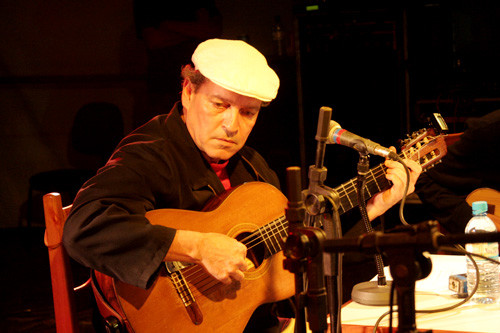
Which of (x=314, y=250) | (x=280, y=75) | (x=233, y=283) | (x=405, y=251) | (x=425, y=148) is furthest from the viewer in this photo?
(x=280, y=75)

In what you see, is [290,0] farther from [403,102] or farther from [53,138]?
[53,138]

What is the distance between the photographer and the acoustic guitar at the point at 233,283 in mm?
1917

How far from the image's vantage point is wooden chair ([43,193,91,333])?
73.7 inches

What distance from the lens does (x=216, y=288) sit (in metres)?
2.07

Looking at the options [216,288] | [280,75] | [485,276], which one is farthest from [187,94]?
[280,75]

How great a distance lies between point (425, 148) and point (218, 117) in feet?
2.78

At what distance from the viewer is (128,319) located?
1.86 m

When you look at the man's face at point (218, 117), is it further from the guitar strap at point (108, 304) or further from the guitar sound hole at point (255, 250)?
the guitar strap at point (108, 304)

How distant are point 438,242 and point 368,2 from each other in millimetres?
4446

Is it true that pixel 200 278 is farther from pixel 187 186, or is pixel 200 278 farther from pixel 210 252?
pixel 187 186

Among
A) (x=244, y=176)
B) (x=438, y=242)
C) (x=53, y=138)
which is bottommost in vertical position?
(x=53, y=138)

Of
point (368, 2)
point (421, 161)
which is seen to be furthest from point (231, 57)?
point (368, 2)

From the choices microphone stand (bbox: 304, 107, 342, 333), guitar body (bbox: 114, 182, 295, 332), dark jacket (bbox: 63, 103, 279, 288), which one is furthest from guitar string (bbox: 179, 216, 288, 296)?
microphone stand (bbox: 304, 107, 342, 333)

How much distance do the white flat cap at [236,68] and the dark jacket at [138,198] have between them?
281 mm
